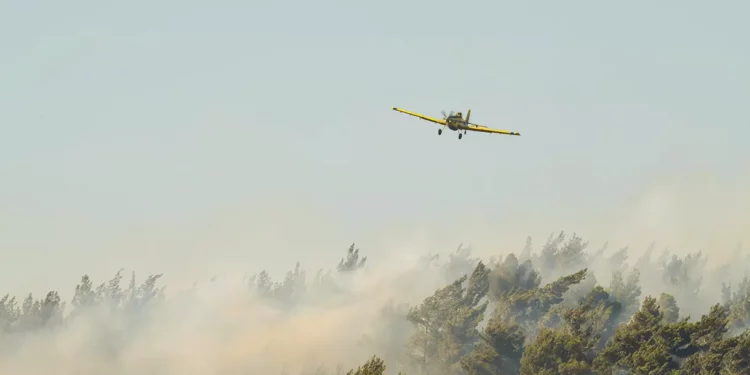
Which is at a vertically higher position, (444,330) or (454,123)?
(454,123)

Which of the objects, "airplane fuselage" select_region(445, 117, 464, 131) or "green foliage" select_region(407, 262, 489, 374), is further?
"green foliage" select_region(407, 262, 489, 374)

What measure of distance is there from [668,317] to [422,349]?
44.4 metres

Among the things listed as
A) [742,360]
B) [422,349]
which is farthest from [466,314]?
[742,360]

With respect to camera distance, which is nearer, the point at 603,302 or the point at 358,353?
the point at 603,302

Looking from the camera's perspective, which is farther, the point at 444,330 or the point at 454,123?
the point at 444,330

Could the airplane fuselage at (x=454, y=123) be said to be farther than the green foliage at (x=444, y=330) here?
No

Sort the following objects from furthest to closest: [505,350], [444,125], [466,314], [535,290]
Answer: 1. [535,290]
2. [466,314]
3. [505,350]
4. [444,125]

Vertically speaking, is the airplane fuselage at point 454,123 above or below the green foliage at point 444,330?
above

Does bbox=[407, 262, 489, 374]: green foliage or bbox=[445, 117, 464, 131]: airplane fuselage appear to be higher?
bbox=[445, 117, 464, 131]: airplane fuselage

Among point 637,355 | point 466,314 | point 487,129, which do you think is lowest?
point 637,355

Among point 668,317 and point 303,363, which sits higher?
point 668,317

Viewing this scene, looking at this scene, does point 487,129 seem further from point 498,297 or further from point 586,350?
point 498,297

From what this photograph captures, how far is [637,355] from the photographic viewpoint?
106 meters

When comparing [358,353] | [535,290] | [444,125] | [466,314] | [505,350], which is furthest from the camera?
[358,353]
